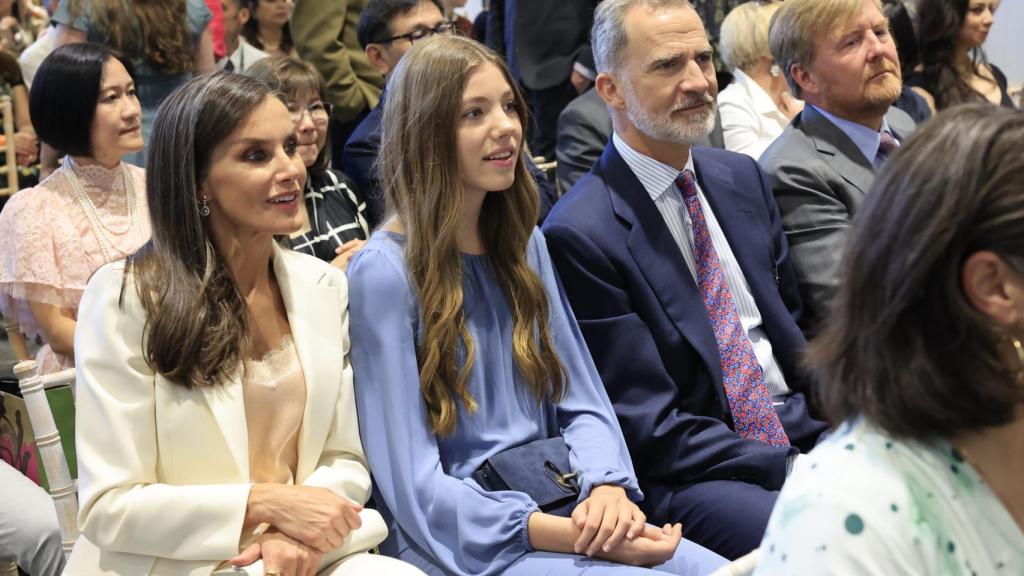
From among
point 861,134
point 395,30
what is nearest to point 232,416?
point 861,134

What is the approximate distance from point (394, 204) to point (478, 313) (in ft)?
0.99

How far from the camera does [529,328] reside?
2.51 meters

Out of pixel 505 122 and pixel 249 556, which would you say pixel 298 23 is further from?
pixel 249 556

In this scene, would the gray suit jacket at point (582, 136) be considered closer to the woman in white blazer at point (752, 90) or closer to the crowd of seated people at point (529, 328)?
the woman in white blazer at point (752, 90)

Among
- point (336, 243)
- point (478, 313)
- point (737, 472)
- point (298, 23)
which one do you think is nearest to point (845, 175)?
point (737, 472)

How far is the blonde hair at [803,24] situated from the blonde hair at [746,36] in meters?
1.34

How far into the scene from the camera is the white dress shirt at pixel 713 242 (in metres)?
2.83

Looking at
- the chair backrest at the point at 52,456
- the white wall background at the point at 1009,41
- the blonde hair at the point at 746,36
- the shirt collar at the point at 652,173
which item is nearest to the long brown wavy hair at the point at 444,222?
the shirt collar at the point at 652,173

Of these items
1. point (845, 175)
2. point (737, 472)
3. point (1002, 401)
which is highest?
point (1002, 401)

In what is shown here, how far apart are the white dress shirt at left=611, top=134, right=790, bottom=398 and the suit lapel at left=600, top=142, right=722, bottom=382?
0.17ft

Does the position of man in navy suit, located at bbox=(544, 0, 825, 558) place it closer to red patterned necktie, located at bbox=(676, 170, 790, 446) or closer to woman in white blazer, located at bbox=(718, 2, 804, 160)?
red patterned necktie, located at bbox=(676, 170, 790, 446)

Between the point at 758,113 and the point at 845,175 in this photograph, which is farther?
the point at 758,113

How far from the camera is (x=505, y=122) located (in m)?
2.53

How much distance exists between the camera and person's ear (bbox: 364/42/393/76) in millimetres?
4281
